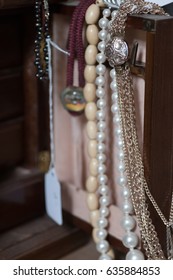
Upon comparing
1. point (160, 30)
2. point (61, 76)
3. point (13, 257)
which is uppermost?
point (160, 30)

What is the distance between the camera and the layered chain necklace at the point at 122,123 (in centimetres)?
67

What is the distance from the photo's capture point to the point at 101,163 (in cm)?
77

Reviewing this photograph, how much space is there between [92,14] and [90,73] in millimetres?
79

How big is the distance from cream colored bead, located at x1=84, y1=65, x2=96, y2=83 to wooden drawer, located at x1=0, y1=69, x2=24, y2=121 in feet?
0.45

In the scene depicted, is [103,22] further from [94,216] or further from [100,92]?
[94,216]

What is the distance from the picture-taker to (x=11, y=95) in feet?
2.75

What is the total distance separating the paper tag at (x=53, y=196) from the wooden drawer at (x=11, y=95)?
0.11 metres

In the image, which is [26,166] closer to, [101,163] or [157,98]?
[101,163]

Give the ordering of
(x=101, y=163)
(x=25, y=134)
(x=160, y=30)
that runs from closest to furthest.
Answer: (x=160, y=30), (x=101, y=163), (x=25, y=134)

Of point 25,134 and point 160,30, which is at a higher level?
point 160,30

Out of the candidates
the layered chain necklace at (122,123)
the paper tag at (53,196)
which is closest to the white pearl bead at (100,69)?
the layered chain necklace at (122,123)

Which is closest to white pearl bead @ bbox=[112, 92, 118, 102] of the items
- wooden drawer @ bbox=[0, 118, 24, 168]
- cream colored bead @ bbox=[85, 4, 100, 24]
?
cream colored bead @ bbox=[85, 4, 100, 24]
